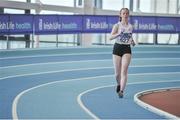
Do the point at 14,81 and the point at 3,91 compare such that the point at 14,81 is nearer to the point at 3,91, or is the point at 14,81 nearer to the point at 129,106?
the point at 3,91

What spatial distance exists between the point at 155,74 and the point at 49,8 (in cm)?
1269

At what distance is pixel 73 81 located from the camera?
11719 mm

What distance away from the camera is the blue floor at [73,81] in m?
8.00

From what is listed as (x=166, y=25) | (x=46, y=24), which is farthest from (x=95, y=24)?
(x=166, y=25)

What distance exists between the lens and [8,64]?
14.5 meters

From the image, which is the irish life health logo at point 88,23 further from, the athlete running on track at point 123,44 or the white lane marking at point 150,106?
the athlete running on track at point 123,44

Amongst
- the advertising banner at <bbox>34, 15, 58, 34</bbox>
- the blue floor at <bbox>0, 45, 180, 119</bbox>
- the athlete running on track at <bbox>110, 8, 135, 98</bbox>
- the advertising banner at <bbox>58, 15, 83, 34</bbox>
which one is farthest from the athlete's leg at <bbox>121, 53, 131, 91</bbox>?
the advertising banner at <bbox>58, 15, 83, 34</bbox>

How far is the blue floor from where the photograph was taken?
7996 millimetres

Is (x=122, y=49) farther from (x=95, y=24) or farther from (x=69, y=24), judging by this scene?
(x=95, y=24)

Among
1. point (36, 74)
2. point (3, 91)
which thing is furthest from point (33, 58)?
point (3, 91)

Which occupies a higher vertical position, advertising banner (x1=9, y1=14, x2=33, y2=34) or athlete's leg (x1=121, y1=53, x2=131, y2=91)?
advertising banner (x1=9, y1=14, x2=33, y2=34)

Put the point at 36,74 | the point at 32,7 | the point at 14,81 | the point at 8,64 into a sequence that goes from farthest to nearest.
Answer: the point at 32,7 → the point at 8,64 → the point at 36,74 → the point at 14,81

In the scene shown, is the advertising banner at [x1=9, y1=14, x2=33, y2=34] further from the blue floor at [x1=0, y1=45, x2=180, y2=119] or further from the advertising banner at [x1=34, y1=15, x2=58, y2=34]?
the blue floor at [x1=0, y1=45, x2=180, y2=119]

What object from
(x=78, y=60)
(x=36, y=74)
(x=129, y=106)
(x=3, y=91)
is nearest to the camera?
(x=129, y=106)
